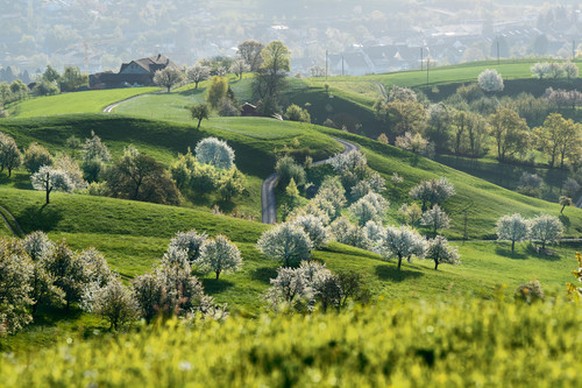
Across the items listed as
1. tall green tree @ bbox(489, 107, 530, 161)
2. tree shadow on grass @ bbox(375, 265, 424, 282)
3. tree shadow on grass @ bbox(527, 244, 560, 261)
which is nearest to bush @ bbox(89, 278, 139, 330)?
tree shadow on grass @ bbox(375, 265, 424, 282)

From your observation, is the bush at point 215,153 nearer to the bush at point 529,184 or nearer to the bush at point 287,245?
the bush at point 287,245

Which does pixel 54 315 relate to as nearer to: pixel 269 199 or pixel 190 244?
pixel 190 244

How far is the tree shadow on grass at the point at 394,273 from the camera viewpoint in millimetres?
82500

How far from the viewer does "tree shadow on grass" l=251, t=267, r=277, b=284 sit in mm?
76438

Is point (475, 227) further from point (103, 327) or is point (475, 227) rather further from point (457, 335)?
point (457, 335)

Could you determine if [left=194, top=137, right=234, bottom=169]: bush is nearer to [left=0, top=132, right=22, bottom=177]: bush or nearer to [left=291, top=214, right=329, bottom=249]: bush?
[left=0, top=132, right=22, bottom=177]: bush

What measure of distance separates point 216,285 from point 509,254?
233ft

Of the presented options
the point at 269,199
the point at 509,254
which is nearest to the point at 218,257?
the point at 269,199

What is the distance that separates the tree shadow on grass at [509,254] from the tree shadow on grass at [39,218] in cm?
8081

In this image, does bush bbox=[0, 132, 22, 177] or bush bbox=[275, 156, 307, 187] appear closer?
bush bbox=[0, 132, 22, 177]

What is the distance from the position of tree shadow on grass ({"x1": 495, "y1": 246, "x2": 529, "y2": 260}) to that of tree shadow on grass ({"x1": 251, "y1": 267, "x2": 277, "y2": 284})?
60.1 m

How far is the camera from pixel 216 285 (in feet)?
239

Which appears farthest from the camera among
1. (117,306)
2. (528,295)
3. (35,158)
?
(35,158)

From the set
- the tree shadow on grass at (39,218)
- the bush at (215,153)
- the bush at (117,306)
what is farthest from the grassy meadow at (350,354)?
the bush at (215,153)
